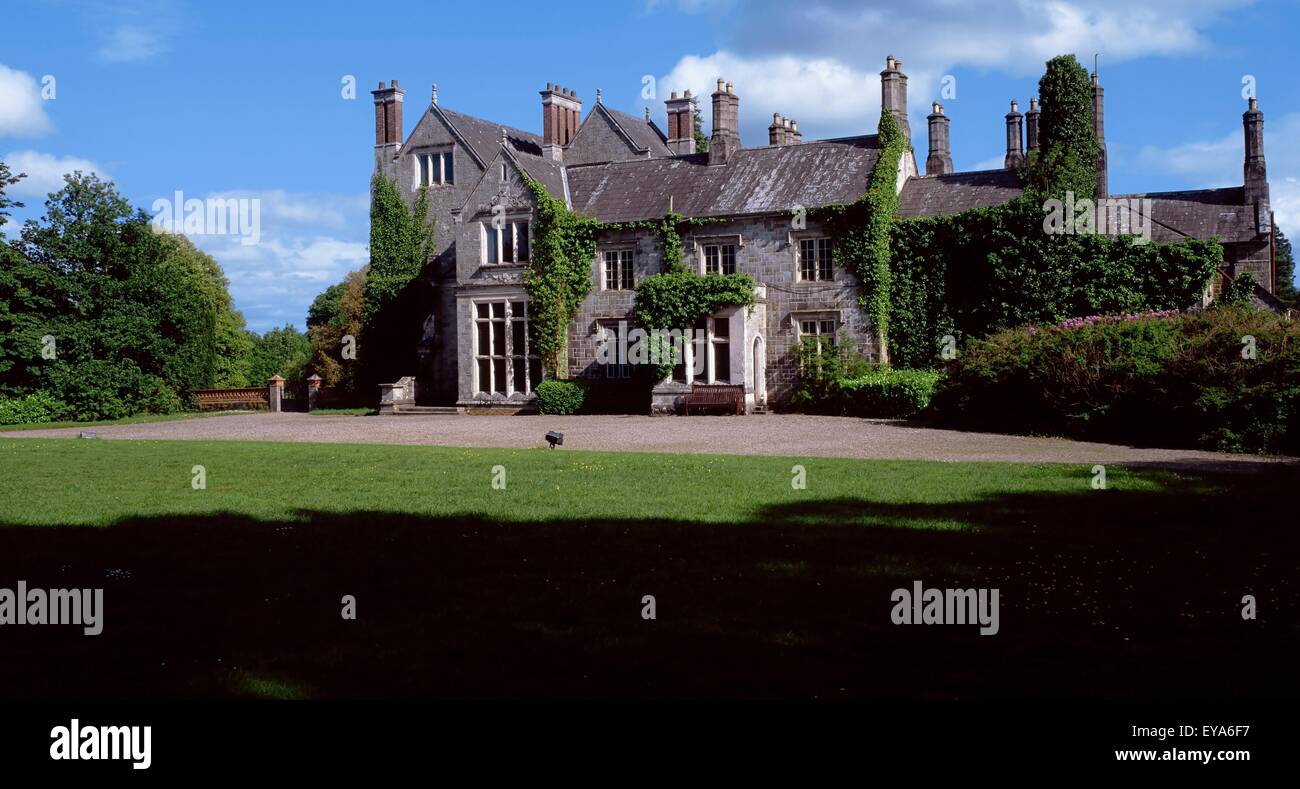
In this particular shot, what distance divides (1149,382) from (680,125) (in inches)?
1187

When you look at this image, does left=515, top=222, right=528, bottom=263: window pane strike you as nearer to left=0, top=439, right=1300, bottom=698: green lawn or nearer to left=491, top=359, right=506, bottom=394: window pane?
left=491, top=359, right=506, bottom=394: window pane

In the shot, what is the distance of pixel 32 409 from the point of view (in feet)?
116

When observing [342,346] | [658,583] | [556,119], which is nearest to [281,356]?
[342,346]

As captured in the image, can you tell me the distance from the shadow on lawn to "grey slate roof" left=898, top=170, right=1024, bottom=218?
80.0 feet

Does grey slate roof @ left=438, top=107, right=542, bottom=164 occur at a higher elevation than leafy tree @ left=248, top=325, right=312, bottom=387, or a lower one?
higher

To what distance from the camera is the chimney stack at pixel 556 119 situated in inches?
1843

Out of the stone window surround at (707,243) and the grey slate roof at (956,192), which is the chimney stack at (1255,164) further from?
the stone window surround at (707,243)

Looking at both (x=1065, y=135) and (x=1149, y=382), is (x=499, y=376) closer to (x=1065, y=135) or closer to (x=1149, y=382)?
(x=1065, y=135)

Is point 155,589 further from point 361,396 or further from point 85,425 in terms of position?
point 361,396

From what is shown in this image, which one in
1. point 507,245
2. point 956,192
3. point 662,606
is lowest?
point 662,606

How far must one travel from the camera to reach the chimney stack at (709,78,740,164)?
37.4 metres

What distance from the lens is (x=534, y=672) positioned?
5781 mm

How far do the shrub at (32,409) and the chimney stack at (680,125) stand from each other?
2555 centimetres

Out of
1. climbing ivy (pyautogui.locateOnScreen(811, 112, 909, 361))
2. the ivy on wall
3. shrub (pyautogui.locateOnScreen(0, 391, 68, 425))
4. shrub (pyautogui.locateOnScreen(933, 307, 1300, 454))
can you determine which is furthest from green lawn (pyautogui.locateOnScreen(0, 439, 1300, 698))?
shrub (pyautogui.locateOnScreen(0, 391, 68, 425))
